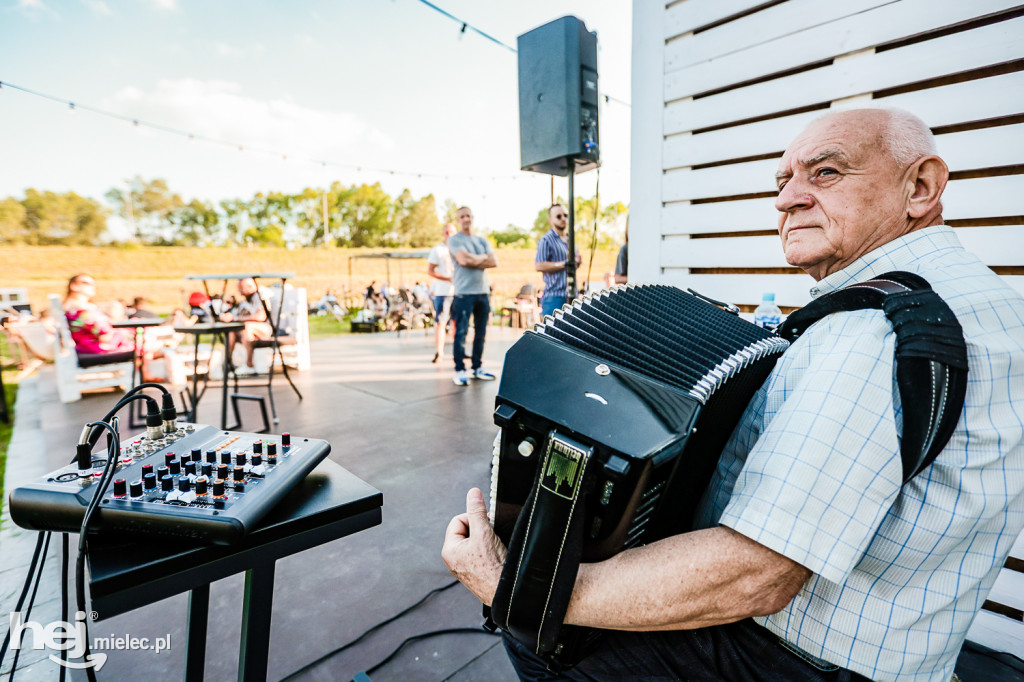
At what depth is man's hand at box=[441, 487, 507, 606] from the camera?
0.84m

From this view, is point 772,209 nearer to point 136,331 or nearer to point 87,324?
point 136,331

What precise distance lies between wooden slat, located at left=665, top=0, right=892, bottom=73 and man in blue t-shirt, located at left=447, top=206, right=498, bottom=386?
279 cm

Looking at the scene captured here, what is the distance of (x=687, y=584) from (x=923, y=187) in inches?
35.6

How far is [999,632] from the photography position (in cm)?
170

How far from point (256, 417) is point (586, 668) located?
4205 mm

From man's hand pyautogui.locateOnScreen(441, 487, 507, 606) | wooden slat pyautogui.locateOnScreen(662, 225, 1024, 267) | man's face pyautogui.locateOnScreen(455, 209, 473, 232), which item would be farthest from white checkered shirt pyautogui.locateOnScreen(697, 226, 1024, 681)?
man's face pyautogui.locateOnScreen(455, 209, 473, 232)

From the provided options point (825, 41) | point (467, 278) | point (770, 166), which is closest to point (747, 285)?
point (770, 166)

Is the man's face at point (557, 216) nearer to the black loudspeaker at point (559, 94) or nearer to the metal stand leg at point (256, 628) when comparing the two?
the black loudspeaker at point (559, 94)

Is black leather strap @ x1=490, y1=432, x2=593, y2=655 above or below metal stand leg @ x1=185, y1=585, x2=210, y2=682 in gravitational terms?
above

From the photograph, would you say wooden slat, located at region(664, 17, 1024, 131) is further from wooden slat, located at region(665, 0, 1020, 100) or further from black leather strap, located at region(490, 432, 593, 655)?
black leather strap, located at region(490, 432, 593, 655)

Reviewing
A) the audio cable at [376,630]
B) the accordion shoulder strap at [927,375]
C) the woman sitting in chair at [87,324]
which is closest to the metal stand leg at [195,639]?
the audio cable at [376,630]

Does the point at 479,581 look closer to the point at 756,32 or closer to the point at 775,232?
the point at 775,232

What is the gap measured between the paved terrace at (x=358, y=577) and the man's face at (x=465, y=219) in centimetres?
201

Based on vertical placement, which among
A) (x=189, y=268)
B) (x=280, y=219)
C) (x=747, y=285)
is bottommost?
(x=747, y=285)
